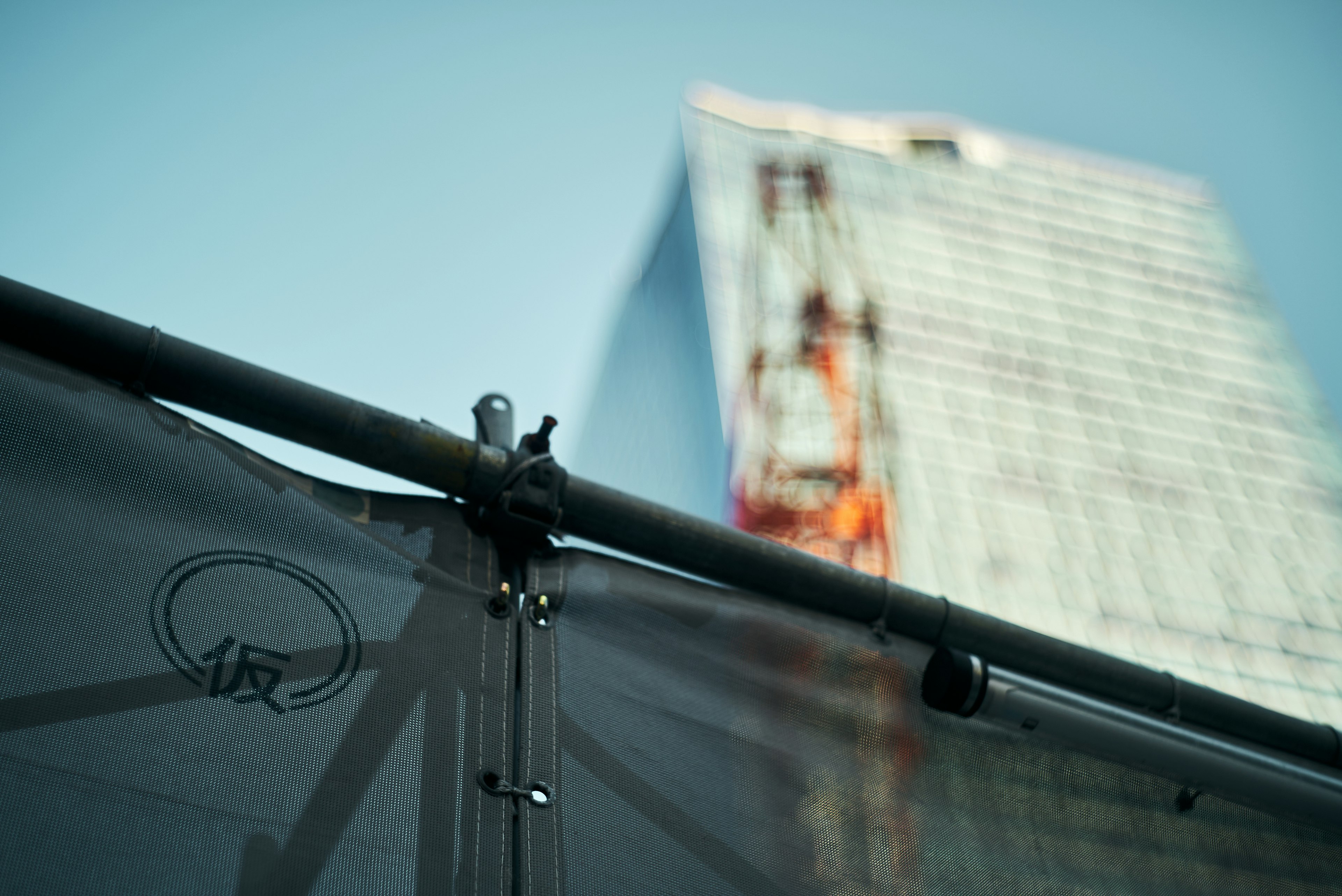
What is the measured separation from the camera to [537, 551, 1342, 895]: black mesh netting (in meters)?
1.73

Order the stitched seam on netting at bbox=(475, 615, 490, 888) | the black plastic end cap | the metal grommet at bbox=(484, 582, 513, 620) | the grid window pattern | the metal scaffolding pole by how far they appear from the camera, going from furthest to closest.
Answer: the grid window pattern
the black plastic end cap
the metal grommet at bbox=(484, 582, 513, 620)
the metal scaffolding pole
the stitched seam on netting at bbox=(475, 615, 490, 888)

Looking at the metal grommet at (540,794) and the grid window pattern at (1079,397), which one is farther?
the grid window pattern at (1079,397)

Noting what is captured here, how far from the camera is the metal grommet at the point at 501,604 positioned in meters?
1.85

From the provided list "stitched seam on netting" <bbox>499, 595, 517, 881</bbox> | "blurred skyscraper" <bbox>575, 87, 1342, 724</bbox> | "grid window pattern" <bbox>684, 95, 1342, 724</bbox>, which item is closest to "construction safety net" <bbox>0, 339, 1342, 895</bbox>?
"stitched seam on netting" <bbox>499, 595, 517, 881</bbox>

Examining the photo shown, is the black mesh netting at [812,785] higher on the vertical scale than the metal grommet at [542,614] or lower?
lower

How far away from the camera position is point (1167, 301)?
229 feet

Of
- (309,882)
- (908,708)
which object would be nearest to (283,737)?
(309,882)

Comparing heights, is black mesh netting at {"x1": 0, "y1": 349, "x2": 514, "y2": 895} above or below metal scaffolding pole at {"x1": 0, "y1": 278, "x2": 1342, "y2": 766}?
below

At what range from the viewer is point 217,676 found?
1515 mm

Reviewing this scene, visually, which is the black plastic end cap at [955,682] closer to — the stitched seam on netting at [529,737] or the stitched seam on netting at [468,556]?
the stitched seam on netting at [529,737]

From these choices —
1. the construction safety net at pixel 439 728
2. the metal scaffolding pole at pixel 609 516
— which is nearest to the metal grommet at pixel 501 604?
the construction safety net at pixel 439 728

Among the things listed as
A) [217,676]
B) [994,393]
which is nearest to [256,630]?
[217,676]

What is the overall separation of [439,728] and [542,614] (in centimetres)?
32

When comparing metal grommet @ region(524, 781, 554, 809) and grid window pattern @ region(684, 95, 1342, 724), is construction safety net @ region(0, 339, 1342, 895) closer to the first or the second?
metal grommet @ region(524, 781, 554, 809)
